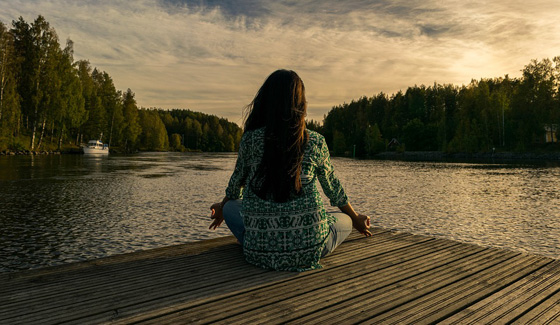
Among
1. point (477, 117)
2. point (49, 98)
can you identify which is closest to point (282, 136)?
point (49, 98)

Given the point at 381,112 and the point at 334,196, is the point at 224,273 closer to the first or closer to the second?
the point at 334,196

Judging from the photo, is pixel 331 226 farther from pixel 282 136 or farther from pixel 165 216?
pixel 165 216

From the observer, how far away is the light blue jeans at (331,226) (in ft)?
13.4

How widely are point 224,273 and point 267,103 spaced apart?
1819mm

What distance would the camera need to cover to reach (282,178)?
349 cm

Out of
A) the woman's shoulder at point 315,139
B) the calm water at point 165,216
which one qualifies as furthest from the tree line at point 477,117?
the woman's shoulder at point 315,139

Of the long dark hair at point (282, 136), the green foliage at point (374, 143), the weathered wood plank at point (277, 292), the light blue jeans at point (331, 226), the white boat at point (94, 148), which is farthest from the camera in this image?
the green foliage at point (374, 143)

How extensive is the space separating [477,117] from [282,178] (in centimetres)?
9579

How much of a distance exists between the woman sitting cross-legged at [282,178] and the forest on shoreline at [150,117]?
181 feet

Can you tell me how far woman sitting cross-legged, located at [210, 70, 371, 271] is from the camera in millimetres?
3477

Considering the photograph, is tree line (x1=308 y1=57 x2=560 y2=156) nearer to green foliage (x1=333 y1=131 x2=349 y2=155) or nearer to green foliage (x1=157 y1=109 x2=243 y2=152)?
green foliage (x1=333 y1=131 x2=349 y2=155)

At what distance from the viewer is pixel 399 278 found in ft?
12.3

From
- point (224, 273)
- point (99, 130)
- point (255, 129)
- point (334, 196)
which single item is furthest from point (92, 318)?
point (99, 130)

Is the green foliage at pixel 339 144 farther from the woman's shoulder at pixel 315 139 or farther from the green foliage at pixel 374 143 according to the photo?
the woman's shoulder at pixel 315 139
